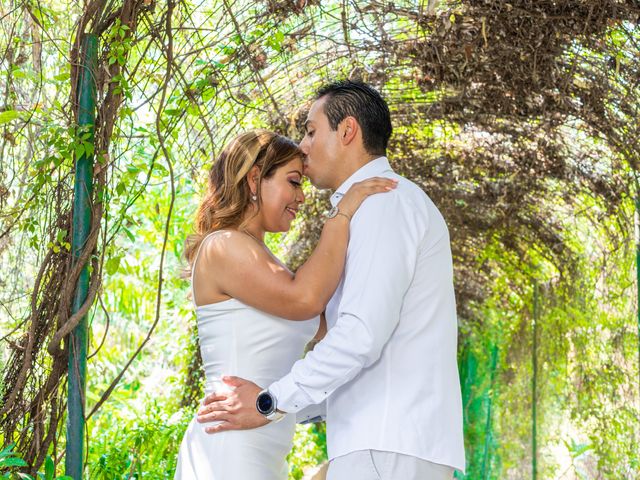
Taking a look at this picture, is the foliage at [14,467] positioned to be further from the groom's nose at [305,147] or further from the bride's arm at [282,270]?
the groom's nose at [305,147]

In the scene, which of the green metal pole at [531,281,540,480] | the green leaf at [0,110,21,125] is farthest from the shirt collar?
the green metal pole at [531,281,540,480]

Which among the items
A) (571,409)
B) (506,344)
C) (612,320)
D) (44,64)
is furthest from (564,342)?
(44,64)

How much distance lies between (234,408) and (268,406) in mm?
135

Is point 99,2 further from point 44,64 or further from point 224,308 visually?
point 224,308

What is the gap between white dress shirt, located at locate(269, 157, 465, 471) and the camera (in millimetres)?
2354

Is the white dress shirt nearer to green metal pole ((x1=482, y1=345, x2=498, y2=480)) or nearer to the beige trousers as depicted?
the beige trousers

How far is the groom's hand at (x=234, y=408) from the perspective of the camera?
2.67 meters

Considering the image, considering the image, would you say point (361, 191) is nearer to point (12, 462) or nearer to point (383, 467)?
point (383, 467)

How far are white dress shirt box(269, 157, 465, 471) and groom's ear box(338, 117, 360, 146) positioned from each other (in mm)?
285

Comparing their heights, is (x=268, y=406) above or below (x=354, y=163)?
below

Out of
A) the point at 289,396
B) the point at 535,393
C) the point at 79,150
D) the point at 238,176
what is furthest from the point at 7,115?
the point at 535,393

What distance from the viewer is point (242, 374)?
279cm

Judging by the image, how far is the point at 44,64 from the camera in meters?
4.09

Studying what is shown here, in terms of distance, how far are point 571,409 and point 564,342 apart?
0.70 metres
